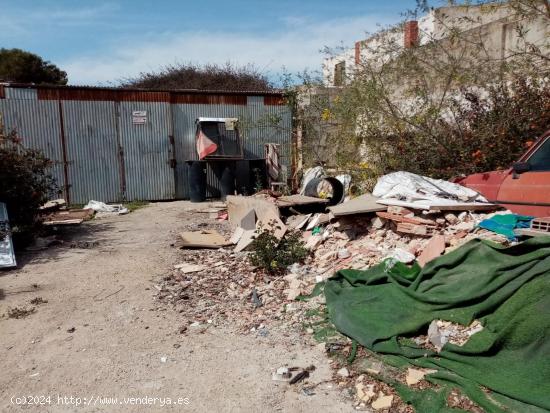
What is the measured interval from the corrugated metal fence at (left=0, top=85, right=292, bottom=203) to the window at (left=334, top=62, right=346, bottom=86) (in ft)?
10.3

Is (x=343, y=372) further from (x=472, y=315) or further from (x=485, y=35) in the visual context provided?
(x=485, y=35)

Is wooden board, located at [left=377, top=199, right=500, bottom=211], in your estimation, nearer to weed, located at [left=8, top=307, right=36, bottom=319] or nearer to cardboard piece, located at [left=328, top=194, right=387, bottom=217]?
cardboard piece, located at [left=328, top=194, right=387, bottom=217]

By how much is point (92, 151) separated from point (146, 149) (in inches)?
56.6

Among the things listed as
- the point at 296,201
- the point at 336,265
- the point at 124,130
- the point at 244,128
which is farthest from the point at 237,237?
the point at 124,130

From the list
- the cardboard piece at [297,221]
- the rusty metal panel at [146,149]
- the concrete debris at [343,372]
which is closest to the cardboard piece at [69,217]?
the rusty metal panel at [146,149]

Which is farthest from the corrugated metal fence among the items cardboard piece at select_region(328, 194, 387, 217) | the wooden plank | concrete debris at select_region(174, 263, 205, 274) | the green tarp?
the green tarp

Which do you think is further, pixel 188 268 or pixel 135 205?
pixel 135 205

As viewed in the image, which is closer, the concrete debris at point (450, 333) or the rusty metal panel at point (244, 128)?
the concrete debris at point (450, 333)

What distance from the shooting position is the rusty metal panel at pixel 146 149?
12945 millimetres

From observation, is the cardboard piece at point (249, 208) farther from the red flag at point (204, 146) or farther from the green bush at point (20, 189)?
the green bush at point (20, 189)

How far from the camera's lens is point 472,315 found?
3721mm

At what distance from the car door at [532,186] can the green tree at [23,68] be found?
2667cm

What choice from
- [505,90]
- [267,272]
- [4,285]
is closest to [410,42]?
[505,90]

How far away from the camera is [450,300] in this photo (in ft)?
12.8
